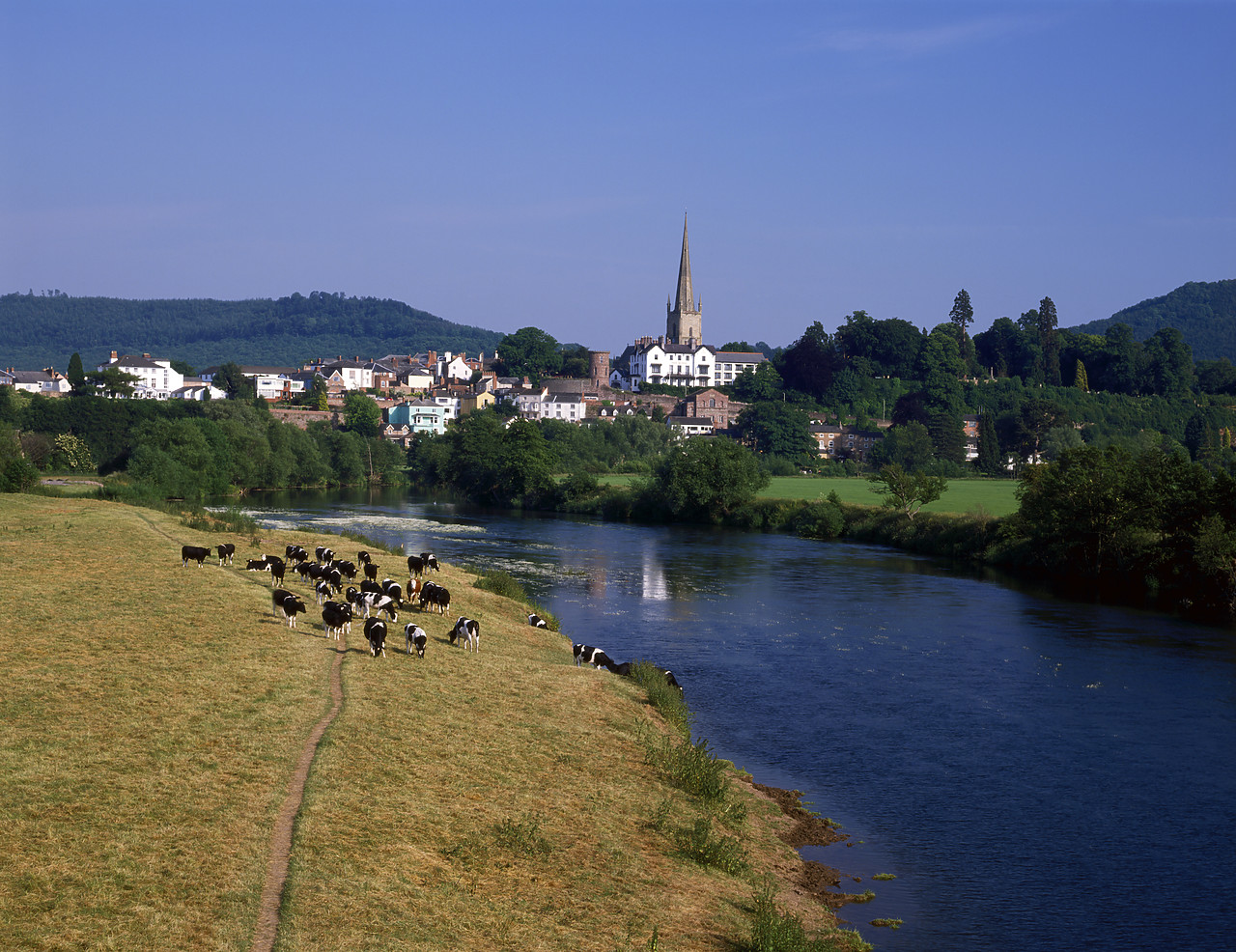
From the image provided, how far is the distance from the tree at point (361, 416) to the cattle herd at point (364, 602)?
370ft

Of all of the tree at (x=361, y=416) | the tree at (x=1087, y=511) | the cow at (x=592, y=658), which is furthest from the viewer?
the tree at (x=361, y=416)

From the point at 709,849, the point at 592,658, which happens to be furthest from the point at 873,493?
the point at 709,849

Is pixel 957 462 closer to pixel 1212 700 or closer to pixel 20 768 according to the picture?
pixel 1212 700

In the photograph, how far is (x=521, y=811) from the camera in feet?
48.8

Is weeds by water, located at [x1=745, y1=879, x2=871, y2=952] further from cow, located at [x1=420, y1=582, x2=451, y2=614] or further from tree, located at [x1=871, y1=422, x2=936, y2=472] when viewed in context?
tree, located at [x1=871, y1=422, x2=936, y2=472]

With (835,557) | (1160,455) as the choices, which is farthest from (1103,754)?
(835,557)

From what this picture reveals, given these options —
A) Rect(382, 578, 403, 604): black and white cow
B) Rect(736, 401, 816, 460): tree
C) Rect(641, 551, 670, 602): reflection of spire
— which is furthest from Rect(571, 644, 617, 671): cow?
Rect(736, 401, 816, 460): tree

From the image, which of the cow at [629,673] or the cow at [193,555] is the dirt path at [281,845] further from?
the cow at [193,555]

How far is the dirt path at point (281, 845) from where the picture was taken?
33.9 ft

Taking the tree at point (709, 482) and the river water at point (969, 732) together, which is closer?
the river water at point (969, 732)

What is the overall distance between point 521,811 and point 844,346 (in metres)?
180

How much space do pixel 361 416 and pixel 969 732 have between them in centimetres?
13626

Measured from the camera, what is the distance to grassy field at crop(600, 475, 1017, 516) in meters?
73.6

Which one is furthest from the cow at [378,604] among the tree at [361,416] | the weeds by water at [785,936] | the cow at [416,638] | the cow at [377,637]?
the tree at [361,416]
